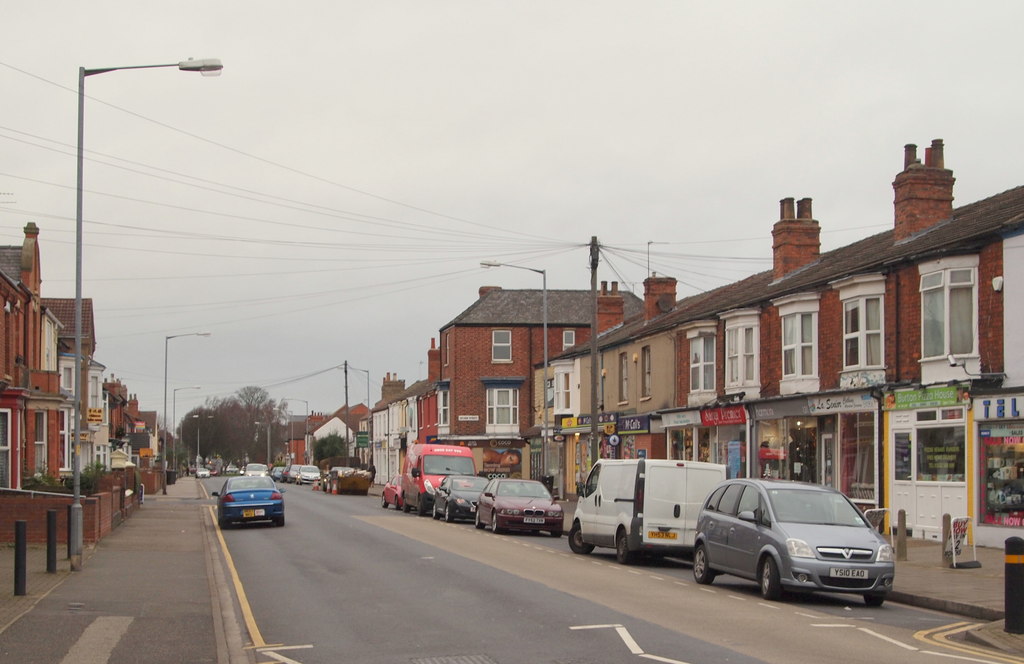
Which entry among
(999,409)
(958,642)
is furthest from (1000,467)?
(958,642)

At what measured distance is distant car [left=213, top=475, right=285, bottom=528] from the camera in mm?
30531

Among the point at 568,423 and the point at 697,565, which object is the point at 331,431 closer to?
the point at 568,423

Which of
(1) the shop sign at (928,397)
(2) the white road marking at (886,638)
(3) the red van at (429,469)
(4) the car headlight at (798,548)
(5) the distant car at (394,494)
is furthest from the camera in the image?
(5) the distant car at (394,494)

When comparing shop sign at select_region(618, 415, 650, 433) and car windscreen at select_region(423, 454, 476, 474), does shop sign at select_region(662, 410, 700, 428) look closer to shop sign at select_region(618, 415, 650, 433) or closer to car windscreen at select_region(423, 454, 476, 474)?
shop sign at select_region(618, 415, 650, 433)

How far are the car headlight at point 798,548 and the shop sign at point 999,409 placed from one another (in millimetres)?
8444

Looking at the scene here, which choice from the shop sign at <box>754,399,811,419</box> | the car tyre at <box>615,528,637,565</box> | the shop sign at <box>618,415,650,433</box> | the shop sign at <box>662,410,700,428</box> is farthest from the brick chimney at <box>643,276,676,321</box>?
the car tyre at <box>615,528,637,565</box>

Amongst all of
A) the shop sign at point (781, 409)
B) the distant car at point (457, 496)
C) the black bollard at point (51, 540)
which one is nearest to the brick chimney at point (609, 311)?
the distant car at point (457, 496)

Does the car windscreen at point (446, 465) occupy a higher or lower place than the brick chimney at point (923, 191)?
lower

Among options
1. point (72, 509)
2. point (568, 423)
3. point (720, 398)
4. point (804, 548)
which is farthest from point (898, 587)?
point (568, 423)

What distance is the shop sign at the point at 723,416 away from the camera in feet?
109

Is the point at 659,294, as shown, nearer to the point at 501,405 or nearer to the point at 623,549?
the point at 501,405

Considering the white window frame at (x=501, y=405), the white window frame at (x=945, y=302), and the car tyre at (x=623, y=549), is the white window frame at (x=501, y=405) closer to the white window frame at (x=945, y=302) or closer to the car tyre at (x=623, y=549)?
the white window frame at (x=945, y=302)

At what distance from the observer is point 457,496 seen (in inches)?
1351

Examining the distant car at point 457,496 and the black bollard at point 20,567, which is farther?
the distant car at point 457,496
